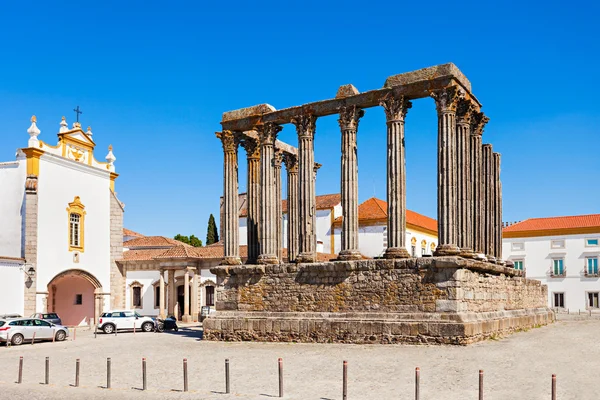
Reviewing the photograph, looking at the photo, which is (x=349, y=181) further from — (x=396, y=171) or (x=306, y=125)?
(x=306, y=125)

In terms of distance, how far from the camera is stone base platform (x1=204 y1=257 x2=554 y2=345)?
20141 mm

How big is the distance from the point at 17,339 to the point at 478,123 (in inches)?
803

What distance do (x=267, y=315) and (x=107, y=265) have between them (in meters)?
21.3

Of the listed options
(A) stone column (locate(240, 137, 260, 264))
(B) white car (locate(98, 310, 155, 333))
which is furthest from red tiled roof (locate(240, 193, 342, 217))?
(A) stone column (locate(240, 137, 260, 264))

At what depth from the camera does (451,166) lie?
70.1 feet

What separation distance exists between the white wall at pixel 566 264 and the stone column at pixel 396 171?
1489 inches

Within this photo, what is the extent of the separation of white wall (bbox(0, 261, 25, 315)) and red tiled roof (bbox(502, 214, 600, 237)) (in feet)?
134

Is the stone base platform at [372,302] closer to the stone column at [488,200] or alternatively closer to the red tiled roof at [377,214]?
the stone column at [488,200]

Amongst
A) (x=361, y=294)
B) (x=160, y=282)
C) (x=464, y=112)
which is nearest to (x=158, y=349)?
(x=361, y=294)

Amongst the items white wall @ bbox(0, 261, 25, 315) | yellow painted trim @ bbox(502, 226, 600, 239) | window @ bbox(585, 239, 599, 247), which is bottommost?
white wall @ bbox(0, 261, 25, 315)

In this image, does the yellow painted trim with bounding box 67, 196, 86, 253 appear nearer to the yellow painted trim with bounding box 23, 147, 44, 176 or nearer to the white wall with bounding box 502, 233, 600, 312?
the yellow painted trim with bounding box 23, 147, 44, 176

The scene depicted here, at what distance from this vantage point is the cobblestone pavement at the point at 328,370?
42.3ft

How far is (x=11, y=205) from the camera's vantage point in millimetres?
36844

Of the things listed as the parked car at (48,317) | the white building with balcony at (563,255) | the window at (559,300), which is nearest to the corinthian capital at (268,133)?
the parked car at (48,317)
